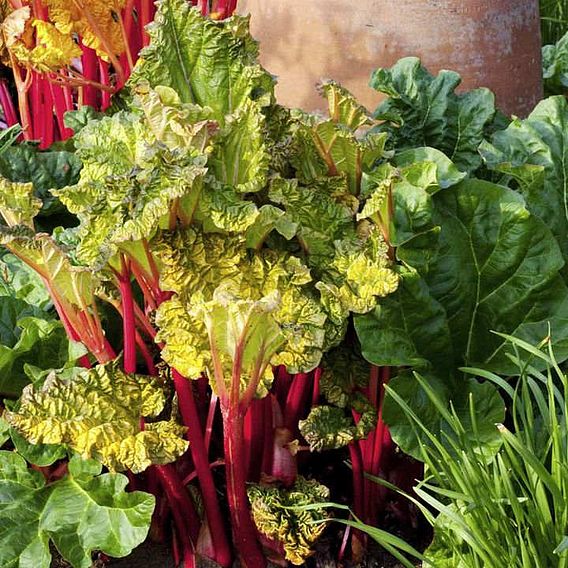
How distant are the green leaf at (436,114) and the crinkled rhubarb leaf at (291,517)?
2.15 feet

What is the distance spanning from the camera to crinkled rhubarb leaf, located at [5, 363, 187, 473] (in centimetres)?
113

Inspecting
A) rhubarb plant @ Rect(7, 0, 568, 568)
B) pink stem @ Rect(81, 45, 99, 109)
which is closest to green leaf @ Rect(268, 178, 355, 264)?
rhubarb plant @ Rect(7, 0, 568, 568)

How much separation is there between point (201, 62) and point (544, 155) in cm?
57

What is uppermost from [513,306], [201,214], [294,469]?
[201,214]

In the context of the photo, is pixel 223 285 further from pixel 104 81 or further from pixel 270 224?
pixel 104 81

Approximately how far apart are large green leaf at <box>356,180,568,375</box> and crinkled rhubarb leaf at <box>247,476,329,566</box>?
0.25m

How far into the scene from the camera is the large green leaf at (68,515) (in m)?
1.14

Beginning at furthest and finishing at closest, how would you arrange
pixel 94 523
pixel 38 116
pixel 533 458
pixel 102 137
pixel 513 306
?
pixel 38 116
pixel 513 306
pixel 102 137
pixel 94 523
pixel 533 458

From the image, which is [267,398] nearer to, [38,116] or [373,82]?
[373,82]

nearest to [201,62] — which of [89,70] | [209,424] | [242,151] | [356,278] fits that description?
[242,151]

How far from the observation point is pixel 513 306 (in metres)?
1.39

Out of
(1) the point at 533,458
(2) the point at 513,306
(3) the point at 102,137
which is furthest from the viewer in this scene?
(2) the point at 513,306

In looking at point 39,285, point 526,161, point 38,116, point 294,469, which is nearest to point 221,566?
point 294,469

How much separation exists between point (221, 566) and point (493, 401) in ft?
1.39
